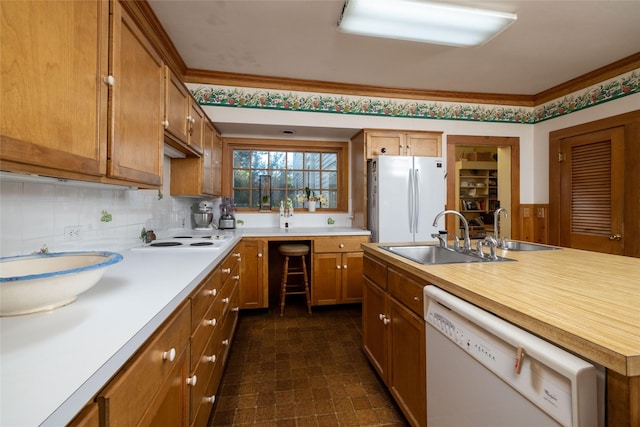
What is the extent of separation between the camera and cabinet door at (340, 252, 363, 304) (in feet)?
9.99

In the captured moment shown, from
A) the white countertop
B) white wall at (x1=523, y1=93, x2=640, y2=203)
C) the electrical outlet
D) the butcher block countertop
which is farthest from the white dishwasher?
white wall at (x1=523, y1=93, x2=640, y2=203)

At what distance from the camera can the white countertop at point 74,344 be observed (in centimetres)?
40

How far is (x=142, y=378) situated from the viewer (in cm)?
65

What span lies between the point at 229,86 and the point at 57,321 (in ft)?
9.45

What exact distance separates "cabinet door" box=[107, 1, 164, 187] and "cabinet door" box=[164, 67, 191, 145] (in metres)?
0.06

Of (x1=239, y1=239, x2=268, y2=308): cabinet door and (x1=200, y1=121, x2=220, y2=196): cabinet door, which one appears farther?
(x1=239, y1=239, x2=268, y2=308): cabinet door

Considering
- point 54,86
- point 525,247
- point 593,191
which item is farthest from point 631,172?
point 54,86

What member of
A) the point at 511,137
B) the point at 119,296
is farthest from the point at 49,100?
the point at 511,137

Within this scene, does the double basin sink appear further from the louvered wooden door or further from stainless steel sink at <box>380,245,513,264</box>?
the louvered wooden door

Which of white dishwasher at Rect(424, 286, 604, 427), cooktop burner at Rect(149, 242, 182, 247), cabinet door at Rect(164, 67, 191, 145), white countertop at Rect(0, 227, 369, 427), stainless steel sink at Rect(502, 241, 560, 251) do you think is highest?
cabinet door at Rect(164, 67, 191, 145)

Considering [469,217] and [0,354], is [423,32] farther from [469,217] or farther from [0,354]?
[469,217]

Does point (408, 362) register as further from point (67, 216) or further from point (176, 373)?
point (67, 216)

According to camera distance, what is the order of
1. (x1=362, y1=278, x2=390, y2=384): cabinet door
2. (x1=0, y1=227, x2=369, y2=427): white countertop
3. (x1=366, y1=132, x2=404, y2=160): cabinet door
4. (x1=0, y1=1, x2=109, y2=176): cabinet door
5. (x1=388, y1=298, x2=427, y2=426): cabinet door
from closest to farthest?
(x1=0, y1=227, x2=369, y2=427): white countertop < (x1=0, y1=1, x2=109, y2=176): cabinet door < (x1=388, y1=298, x2=427, y2=426): cabinet door < (x1=362, y1=278, x2=390, y2=384): cabinet door < (x1=366, y1=132, x2=404, y2=160): cabinet door

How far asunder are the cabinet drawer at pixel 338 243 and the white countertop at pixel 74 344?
2.01m
